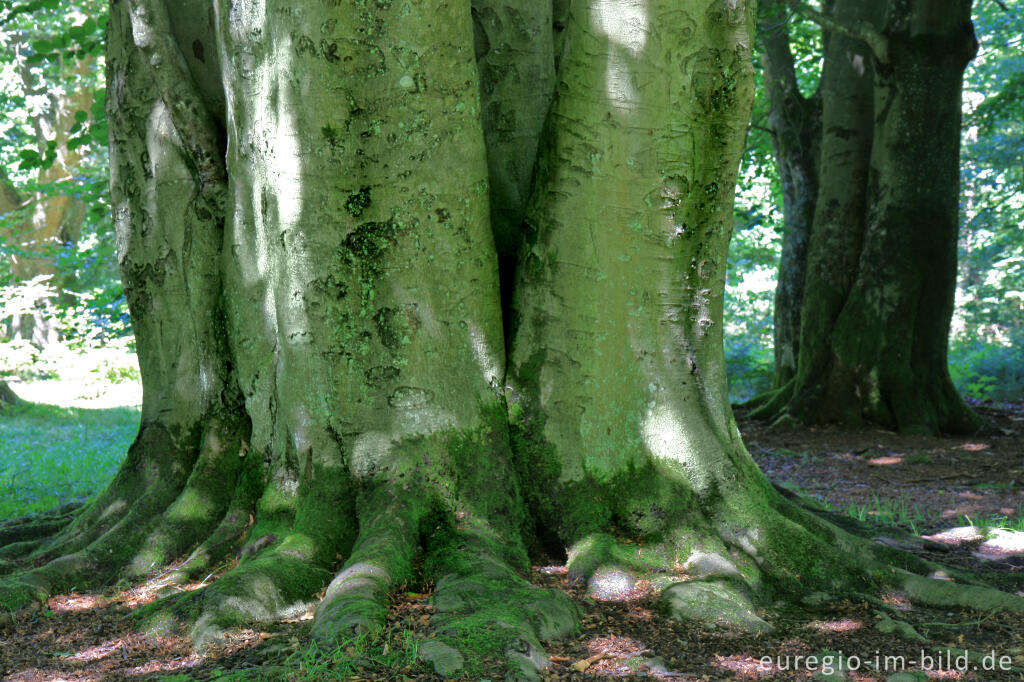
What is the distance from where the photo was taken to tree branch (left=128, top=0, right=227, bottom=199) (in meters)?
4.35

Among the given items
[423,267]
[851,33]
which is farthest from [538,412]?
[851,33]

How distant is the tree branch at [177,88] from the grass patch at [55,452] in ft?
12.7

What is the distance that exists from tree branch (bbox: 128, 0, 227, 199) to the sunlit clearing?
3.57m

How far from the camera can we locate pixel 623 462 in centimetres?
372

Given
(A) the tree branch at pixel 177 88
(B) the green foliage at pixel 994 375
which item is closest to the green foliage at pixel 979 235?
(B) the green foliage at pixel 994 375

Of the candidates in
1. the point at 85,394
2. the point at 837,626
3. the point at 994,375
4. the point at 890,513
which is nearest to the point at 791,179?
the point at 994,375

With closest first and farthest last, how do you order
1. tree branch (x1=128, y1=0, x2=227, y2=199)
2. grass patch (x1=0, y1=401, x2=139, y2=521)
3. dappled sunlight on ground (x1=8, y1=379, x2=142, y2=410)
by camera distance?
tree branch (x1=128, y1=0, x2=227, y2=199) → grass patch (x1=0, y1=401, x2=139, y2=521) → dappled sunlight on ground (x1=8, y1=379, x2=142, y2=410)

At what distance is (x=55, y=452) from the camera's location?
9562mm

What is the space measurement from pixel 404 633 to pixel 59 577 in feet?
6.87

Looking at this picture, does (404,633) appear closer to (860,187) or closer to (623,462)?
(623,462)

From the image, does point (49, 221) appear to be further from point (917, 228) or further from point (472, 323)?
point (472, 323)

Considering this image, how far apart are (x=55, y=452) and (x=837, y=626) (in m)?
9.03

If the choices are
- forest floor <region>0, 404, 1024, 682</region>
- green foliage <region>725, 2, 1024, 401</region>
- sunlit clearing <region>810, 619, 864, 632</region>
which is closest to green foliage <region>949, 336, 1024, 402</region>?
green foliage <region>725, 2, 1024, 401</region>

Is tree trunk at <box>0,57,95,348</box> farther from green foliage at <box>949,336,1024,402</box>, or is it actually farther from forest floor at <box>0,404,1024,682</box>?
green foliage at <box>949,336,1024,402</box>
